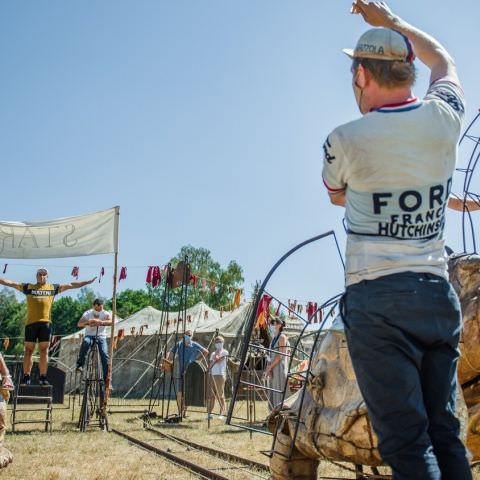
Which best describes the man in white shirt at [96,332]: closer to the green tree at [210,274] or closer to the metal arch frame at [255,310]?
the metal arch frame at [255,310]

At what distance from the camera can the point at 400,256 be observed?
1.83 m

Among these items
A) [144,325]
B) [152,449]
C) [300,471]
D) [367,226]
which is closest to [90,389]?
[152,449]

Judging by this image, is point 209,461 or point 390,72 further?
point 209,461

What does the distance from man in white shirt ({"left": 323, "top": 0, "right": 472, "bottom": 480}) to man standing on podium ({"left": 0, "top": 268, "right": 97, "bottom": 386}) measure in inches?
369

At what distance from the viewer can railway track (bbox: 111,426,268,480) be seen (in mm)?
5863

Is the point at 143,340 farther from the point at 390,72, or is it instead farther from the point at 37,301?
the point at 390,72

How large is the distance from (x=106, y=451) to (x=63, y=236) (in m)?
5.26

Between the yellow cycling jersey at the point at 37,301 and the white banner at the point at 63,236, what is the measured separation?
1080 millimetres

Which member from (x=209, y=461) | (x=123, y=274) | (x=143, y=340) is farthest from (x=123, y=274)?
(x=209, y=461)

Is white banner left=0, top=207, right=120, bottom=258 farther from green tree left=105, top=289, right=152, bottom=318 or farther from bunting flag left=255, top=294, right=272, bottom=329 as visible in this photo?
green tree left=105, top=289, right=152, bottom=318

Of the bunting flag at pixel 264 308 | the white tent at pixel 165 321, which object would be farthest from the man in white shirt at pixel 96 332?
the white tent at pixel 165 321

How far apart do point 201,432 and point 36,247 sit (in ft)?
16.4

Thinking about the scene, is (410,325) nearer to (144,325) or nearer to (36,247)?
(36,247)

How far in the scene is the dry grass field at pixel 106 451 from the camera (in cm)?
594
